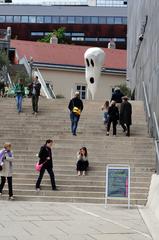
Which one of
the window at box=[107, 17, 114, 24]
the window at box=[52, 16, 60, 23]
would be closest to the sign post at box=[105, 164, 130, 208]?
the window at box=[107, 17, 114, 24]

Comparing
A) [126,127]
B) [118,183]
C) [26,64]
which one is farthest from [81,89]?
[118,183]

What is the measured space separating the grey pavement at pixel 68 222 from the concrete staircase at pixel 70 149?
1178mm

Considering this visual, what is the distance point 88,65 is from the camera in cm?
3619

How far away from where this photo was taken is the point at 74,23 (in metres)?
98.2

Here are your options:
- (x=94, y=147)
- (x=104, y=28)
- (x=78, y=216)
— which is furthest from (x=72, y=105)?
(x=104, y=28)

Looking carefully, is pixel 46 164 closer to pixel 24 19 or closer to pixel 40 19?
pixel 40 19

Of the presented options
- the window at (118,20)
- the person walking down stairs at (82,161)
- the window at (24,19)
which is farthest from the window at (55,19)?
the person walking down stairs at (82,161)

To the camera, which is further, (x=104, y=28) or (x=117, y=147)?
(x=104, y=28)

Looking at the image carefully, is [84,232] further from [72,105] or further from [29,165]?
[72,105]

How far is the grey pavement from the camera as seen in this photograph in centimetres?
1008

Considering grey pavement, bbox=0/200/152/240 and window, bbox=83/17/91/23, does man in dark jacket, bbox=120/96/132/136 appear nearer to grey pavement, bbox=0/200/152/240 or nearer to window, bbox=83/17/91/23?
grey pavement, bbox=0/200/152/240

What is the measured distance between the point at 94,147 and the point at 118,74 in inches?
1515

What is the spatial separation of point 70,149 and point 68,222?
26.6ft

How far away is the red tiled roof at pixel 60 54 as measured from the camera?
57.3 metres
